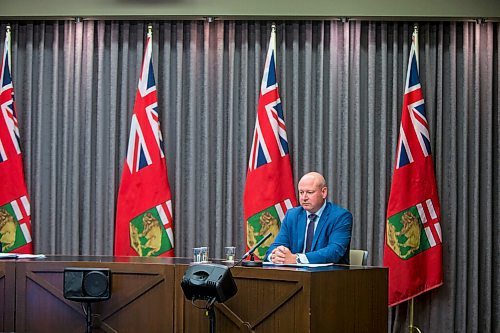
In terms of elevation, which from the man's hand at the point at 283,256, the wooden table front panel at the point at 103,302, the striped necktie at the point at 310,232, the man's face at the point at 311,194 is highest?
the man's face at the point at 311,194

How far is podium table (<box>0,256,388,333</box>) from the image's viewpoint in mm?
4816

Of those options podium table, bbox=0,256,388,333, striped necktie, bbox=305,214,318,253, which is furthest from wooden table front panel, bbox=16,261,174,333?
striped necktie, bbox=305,214,318,253

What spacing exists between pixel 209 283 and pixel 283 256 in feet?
2.43

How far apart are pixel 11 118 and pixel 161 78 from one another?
1486 millimetres

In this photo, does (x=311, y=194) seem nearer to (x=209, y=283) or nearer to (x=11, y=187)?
(x=209, y=283)

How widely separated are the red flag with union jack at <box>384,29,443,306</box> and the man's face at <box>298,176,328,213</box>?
1840 millimetres

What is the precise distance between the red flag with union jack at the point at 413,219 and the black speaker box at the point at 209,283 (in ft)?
9.67

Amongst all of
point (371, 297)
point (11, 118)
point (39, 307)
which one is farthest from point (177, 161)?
point (371, 297)

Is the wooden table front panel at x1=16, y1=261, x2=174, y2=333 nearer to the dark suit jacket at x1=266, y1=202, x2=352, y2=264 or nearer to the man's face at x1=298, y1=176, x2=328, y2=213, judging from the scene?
the dark suit jacket at x1=266, y1=202, x2=352, y2=264

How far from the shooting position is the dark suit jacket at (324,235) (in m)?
5.57

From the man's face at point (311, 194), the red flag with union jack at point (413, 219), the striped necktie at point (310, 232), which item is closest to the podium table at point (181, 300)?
the striped necktie at point (310, 232)

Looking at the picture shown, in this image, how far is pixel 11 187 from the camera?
25.9 ft

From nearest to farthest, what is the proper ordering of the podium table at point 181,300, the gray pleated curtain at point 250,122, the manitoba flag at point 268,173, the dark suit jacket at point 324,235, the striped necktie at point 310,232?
the podium table at point 181,300 → the dark suit jacket at point 324,235 → the striped necktie at point 310,232 → the manitoba flag at point 268,173 → the gray pleated curtain at point 250,122

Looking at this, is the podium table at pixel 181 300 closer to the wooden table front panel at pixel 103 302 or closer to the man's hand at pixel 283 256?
the wooden table front panel at pixel 103 302
